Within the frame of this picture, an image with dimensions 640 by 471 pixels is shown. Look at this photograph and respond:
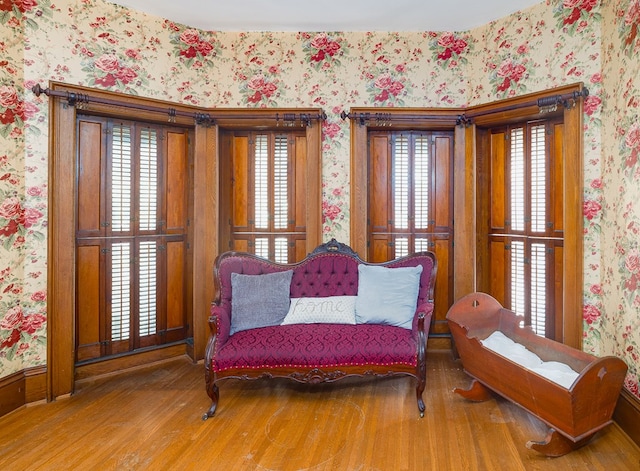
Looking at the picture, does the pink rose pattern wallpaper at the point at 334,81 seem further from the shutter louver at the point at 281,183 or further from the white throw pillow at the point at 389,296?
the white throw pillow at the point at 389,296

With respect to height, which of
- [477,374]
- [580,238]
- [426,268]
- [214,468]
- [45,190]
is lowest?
[214,468]

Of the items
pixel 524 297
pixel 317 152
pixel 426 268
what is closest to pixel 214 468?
pixel 426 268

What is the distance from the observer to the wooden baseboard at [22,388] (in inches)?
94.3

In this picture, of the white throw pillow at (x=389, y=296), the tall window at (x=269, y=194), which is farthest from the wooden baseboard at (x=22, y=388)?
the white throw pillow at (x=389, y=296)

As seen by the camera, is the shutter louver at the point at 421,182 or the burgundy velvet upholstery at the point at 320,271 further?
the shutter louver at the point at 421,182

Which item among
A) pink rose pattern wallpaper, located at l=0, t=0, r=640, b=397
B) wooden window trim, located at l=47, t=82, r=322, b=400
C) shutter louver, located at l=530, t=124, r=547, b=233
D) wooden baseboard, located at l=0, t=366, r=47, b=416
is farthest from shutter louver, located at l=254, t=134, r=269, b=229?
shutter louver, located at l=530, t=124, r=547, b=233

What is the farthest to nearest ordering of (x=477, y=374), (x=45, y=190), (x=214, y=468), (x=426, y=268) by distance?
(x=426, y=268) < (x=45, y=190) < (x=477, y=374) < (x=214, y=468)

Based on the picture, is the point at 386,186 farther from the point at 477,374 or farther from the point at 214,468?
the point at 214,468

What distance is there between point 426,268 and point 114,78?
292 cm

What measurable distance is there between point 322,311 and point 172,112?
212 centimetres

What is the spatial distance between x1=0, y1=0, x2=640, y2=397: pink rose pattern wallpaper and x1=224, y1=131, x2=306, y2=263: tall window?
0.29 metres

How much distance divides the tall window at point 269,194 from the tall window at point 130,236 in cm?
50

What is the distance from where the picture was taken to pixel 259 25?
10.5 feet

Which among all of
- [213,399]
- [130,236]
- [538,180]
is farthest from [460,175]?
[130,236]
